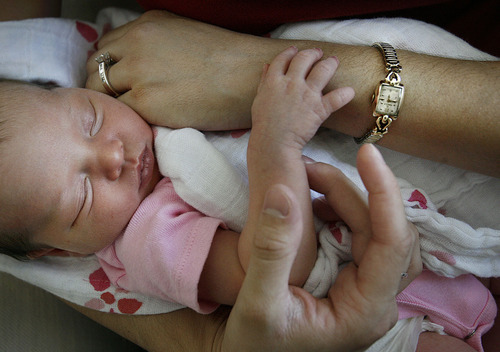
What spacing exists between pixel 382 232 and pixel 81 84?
1.04 meters

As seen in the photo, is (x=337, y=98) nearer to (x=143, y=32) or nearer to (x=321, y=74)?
(x=321, y=74)

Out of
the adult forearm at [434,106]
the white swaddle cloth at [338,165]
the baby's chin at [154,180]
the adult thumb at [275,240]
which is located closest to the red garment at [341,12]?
the white swaddle cloth at [338,165]

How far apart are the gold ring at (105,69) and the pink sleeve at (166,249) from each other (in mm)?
337

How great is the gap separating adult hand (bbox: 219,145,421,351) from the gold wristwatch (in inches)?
8.2

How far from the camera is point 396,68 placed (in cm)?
84

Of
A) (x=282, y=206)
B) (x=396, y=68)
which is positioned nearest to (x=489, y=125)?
(x=396, y=68)

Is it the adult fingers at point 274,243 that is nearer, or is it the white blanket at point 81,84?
the adult fingers at point 274,243

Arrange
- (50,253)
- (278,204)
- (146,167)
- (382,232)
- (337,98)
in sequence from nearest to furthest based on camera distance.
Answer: (278,204)
(382,232)
(337,98)
(146,167)
(50,253)

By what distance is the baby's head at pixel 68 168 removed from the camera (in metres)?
0.88

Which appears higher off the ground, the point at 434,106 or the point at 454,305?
the point at 434,106

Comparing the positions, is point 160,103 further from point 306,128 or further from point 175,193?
point 306,128

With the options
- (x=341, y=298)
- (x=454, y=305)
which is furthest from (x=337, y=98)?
(x=454, y=305)

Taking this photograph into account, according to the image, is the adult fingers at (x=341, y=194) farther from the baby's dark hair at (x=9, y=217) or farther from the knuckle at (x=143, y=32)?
the baby's dark hair at (x=9, y=217)

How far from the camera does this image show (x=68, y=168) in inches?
36.1
